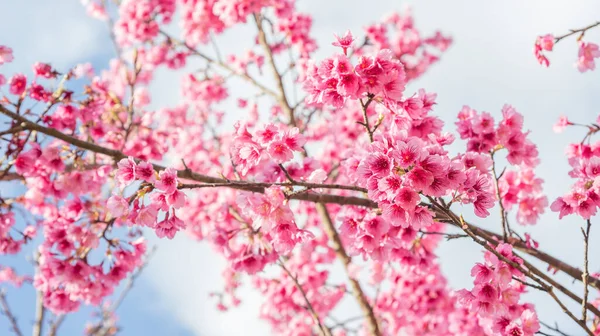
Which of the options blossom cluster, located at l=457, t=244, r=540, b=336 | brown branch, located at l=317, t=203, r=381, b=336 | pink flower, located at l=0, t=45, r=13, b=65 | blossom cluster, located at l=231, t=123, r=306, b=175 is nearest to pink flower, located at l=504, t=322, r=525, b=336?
blossom cluster, located at l=457, t=244, r=540, b=336

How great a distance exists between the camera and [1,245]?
13.4 feet

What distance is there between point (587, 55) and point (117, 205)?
3.51 metres

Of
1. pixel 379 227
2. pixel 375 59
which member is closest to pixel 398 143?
pixel 375 59

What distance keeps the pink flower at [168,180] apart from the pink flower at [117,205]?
0.25 meters

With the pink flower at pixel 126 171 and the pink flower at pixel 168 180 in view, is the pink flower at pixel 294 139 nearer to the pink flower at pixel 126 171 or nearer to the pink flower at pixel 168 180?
the pink flower at pixel 168 180

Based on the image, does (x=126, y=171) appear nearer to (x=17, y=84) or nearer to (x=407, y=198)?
(x=407, y=198)

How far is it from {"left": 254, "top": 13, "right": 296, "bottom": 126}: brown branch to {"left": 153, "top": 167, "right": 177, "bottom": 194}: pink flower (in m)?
4.26

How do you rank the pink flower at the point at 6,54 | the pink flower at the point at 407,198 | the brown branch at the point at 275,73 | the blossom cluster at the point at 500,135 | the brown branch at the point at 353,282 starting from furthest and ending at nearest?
the brown branch at the point at 275,73 → the brown branch at the point at 353,282 → the pink flower at the point at 6,54 → the blossom cluster at the point at 500,135 → the pink flower at the point at 407,198

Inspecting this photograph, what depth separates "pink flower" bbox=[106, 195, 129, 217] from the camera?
8.08 feet

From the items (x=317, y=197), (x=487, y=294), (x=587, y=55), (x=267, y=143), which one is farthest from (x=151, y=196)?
(x=587, y=55)

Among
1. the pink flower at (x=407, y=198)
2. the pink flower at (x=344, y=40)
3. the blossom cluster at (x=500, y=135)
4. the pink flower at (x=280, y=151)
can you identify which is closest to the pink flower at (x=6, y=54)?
the pink flower at (x=280, y=151)

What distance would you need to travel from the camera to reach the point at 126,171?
2.46 metres

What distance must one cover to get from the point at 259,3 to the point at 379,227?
4027 mm

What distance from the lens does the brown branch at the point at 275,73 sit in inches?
263
